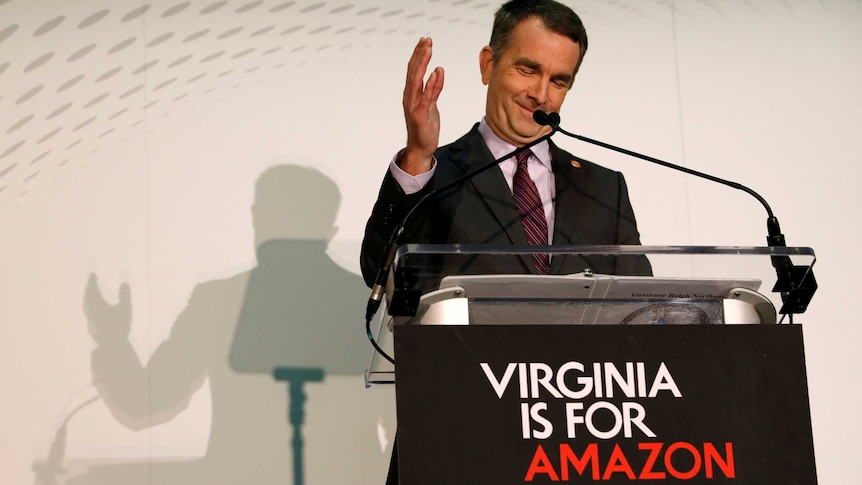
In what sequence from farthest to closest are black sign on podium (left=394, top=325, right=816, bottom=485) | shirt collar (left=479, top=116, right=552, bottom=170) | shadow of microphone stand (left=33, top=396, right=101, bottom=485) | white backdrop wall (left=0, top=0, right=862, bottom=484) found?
white backdrop wall (left=0, top=0, right=862, bottom=484) → shadow of microphone stand (left=33, top=396, right=101, bottom=485) → shirt collar (left=479, top=116, right=552, bottom=170) → black sign on podium (left=394, top=325, right=816, bottom=485)

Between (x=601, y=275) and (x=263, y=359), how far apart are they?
1.76m

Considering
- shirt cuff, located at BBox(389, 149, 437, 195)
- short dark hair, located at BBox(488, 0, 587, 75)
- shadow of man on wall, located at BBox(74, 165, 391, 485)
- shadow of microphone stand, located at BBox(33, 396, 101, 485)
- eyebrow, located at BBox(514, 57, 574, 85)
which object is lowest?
shadow of microphone stand, located at BBox(33, 396, 101, 485)

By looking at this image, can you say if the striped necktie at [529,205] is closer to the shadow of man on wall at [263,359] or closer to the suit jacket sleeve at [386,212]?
the suit jacket sleeve at [386,212]

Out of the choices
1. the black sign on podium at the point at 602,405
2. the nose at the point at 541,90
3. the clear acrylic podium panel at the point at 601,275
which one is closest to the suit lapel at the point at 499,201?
the nose at the point at 541,90

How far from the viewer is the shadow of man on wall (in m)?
3.11

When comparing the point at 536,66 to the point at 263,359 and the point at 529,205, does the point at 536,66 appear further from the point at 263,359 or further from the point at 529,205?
the point at 263,359

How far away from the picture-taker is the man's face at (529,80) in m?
2.72

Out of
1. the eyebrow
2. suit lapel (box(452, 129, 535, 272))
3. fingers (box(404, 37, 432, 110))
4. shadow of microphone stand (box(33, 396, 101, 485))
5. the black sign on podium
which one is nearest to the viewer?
the black sign on podium

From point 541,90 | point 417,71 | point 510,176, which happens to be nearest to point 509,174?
point 510,176

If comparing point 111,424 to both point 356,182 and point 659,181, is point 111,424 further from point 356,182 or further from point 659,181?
point 659,181

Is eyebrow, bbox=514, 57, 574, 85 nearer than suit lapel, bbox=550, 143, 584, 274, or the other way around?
suit lapel, bbox=550, 143, 584, 274

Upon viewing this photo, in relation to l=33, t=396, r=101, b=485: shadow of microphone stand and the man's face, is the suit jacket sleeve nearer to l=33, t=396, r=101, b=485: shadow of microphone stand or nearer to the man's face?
the man's face

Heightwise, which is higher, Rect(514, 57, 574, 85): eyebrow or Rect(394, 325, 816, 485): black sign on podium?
Rect(514, 57, 574, 85): eyebrow

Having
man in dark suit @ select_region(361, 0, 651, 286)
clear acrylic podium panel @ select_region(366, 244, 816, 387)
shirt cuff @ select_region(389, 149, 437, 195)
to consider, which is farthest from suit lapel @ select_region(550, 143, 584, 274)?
clear acrylic podium panel @ select_region(366, 244, 816, 387)
